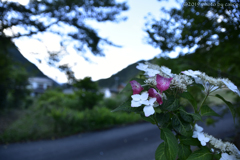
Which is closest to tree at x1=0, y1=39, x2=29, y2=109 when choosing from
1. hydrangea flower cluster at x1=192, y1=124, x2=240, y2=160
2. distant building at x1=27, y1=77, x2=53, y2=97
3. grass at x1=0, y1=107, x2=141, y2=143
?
grass at x1=0, y1=107, x2=141, y2=143

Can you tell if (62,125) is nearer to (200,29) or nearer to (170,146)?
(200,29)

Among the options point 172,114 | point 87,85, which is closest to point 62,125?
point 87,85

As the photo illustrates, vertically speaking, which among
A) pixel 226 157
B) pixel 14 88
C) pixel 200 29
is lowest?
pixel 14 88

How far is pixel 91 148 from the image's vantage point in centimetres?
384

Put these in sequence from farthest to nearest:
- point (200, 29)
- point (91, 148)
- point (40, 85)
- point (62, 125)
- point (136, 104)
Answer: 1. point (40, 85)
2. point (62, 125)
3. point (91, 148)
4. point (200, 29)
5. point (136, 104)

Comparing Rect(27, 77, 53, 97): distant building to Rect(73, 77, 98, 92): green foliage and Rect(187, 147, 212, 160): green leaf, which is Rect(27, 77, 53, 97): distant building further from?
Rect(187, 147, 212, 160): green leaf

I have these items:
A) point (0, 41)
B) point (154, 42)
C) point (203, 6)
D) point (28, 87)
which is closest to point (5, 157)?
point (0, 41)

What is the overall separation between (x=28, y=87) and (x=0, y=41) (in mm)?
6410

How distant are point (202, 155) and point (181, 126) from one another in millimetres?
142

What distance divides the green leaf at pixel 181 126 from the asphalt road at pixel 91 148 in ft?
8.03

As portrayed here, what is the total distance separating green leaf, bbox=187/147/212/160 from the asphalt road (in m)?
2.37

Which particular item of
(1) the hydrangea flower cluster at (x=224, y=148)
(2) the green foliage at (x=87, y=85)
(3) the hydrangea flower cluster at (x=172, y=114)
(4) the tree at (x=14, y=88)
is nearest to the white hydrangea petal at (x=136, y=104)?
(3) the hydrangea flower cluster at (x=172, y=114)

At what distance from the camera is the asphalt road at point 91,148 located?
10.9 ft

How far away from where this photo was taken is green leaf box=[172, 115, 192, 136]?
62 centimetres
